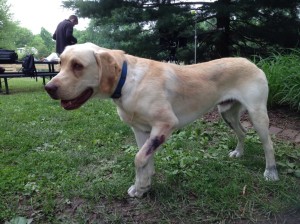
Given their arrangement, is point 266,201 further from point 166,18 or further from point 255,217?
point 166,18

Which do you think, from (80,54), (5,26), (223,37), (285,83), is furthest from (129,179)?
(5,26)

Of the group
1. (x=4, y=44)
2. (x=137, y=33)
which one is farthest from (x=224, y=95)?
(x=4, y=44)

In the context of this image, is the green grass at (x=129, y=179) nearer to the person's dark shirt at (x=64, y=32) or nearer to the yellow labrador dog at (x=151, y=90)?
the yellow labrador dog at (x=151, y=90)

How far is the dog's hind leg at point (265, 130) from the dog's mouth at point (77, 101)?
1.48 m

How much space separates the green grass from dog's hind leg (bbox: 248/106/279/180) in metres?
0.09

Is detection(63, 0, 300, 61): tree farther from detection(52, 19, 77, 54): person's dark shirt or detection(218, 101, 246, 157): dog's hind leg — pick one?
detection(218, 101, 246, 157): dog's hind leg

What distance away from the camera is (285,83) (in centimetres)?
482

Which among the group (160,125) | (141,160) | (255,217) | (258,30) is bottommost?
(255,217)

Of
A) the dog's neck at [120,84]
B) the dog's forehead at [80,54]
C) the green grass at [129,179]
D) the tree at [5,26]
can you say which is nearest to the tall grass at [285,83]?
the green grass at [129,179]

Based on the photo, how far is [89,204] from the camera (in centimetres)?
258

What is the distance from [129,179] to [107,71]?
3.69 ft

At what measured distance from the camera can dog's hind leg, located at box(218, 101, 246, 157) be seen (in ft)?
10.8

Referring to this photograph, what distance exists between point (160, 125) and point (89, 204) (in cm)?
86

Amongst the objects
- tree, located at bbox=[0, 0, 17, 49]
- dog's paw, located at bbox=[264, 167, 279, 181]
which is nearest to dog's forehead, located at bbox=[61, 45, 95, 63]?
dog's paw, located at bbox=[264, 167, 279, 181]
